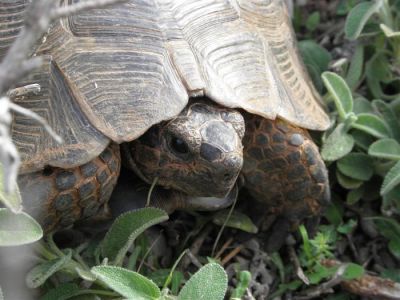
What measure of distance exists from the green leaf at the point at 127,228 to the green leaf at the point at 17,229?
34 cm

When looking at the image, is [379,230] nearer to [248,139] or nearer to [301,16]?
[248,139]

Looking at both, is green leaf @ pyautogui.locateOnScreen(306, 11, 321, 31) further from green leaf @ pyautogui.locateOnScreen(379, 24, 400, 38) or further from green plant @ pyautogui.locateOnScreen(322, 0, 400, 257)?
green leaf @ pyautogui.locateOnScreen(379, 24, 400, 38)

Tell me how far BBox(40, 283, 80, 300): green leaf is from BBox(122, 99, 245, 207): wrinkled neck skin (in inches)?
15.6

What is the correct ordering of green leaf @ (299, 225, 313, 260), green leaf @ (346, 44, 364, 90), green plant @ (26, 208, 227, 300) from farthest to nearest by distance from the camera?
green leaf @ (346, 44, 364, 90) < green leaf @ (299, 225, 313, 260) < green plant @ (26, 208, 227, 300)

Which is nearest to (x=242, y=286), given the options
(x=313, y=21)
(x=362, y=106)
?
(x=362, y=106)

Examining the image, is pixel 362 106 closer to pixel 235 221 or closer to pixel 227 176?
pixel 235 221

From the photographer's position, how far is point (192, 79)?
6.75ft

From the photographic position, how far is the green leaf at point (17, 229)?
1.72 metres

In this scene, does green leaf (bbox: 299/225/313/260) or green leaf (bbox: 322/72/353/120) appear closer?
green leaf (bbox: 299/225/313/260)

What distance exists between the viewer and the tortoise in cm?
200

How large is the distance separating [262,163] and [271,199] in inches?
6.3

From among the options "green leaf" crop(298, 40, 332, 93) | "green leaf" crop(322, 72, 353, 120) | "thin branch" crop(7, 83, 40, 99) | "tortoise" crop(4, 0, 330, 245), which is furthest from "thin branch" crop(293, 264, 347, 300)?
"thin branch" crop(7, 83, 40, 99)

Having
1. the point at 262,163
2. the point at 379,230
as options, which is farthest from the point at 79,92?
the point at 379,230

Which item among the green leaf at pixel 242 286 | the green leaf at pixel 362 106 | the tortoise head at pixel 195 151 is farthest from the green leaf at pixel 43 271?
the green leaf at pixel 362 106
